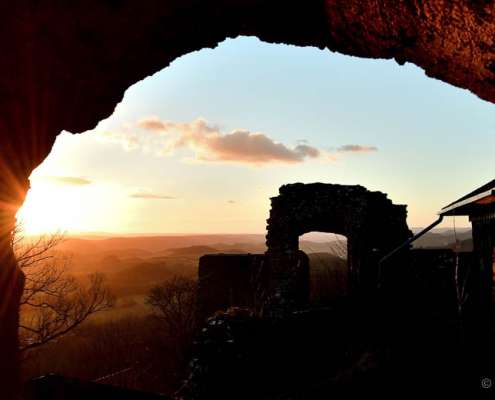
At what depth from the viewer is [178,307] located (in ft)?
51.4

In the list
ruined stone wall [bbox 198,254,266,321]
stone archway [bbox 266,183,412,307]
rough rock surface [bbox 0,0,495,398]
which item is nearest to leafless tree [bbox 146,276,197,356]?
ruined stone wall [bbox 198,254,266,321]

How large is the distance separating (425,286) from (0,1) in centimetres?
911

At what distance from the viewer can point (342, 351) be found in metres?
6.41

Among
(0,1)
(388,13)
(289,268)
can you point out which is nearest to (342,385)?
(388,13)

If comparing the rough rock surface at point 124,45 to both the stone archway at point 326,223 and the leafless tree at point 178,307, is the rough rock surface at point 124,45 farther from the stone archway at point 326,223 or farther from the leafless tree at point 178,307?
the leafless tree at point 178,307

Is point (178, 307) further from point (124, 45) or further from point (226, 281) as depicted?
point (124, 45)

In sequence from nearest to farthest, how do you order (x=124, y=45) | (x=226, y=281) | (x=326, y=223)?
(x=124, y=45) → (x=326, y=223) → (x=226, y=281)

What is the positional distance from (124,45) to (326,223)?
10416 millimetres

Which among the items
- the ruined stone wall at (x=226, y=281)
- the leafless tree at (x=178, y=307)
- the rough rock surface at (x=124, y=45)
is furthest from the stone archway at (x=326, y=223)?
the rough rock surface at (x=124, y=45)

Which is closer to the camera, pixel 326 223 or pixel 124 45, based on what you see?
pixel 124 45

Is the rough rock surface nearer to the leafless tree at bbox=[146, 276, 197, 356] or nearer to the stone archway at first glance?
the stone archway

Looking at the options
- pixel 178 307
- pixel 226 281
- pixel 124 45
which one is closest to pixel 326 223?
pixel 226 281

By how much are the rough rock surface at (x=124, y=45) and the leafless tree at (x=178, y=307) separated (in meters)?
12.3

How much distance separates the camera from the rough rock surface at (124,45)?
177 centimetres
